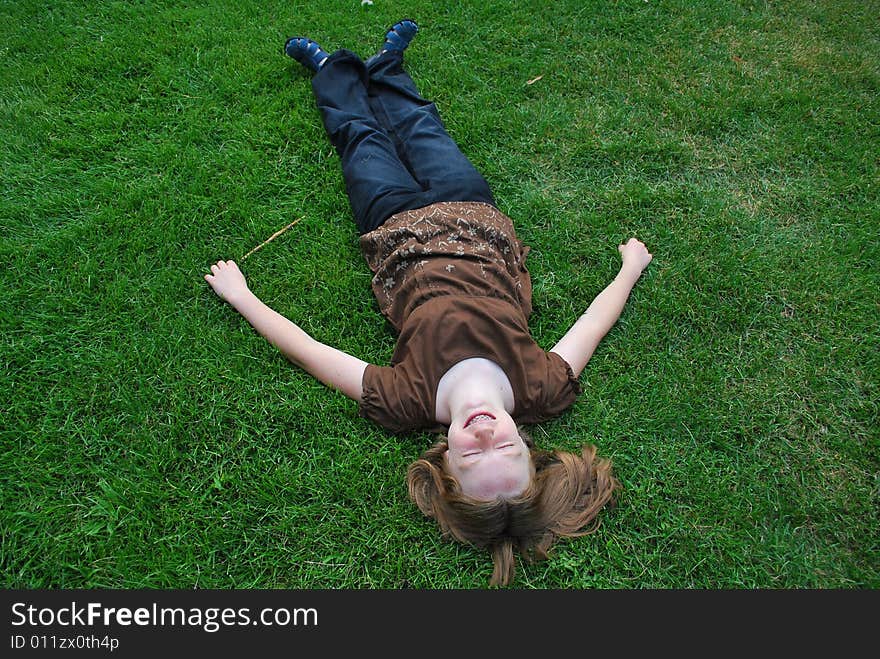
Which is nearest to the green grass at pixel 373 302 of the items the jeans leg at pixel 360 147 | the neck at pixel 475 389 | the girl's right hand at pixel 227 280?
the girl's right hand at pixel 227 280

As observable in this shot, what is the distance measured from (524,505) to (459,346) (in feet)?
2.35

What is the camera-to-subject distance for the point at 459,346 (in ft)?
8.39

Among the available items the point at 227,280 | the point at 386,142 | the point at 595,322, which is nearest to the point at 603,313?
the point at 595,322

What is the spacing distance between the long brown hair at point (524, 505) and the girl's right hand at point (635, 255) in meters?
1.10

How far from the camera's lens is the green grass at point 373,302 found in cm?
241

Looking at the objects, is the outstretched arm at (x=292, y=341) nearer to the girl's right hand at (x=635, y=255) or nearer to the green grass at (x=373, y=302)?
the green grass at (x=373, y=302)

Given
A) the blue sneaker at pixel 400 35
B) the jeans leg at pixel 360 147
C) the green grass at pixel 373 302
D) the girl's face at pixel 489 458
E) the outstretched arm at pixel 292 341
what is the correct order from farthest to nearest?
the blue sneaker at pixel 400 35 < the jeans leg at pixel 360 147 < the outstretched arm at pixel 292 341 < the green grass at pixel 373 302 < the girl's face at pixel 489 458

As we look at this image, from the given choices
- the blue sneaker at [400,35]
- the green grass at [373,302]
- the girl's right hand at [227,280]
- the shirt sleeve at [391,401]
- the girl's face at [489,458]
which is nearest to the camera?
the girl's face at [489,458]

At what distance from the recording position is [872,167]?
3666mm

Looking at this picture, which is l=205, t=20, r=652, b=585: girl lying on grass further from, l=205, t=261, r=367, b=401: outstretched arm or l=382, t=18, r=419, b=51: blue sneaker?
l=382, t=18, r=419, b=51: blue sneaker

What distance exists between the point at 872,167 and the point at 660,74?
57.2 inches

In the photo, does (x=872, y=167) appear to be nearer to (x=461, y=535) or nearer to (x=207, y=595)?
(x=461, y=535)

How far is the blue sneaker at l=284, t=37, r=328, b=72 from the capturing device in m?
3.64

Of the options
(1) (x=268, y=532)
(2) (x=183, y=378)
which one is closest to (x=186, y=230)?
(2) (x=183, y=378)
